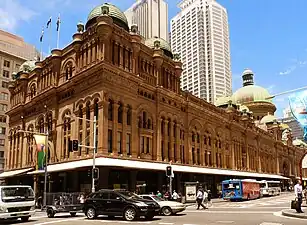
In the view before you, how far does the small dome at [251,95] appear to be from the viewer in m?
104

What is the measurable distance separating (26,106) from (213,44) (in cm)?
11989

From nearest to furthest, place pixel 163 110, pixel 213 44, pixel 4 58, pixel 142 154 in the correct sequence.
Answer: pixel 142 154, pixel 163 110, pixel 4 58, pixel 213 44

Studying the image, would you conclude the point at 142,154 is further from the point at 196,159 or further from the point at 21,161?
the point at 21,161

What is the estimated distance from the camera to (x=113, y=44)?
4169 centimetres

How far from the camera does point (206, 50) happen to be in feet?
523

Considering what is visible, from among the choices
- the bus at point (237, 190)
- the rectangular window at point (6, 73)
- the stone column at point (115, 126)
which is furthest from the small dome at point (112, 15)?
the rectangular window at point (6, 73)

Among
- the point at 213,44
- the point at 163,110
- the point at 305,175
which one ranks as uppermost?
the point at 213,44

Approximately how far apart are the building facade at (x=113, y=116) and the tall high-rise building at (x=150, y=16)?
90469 mm

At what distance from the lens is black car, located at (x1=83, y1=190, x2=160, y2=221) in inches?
803

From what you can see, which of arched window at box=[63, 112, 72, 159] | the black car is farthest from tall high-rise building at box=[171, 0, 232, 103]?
the black car

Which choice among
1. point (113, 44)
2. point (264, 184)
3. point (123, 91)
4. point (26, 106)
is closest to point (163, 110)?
point (123, 91)

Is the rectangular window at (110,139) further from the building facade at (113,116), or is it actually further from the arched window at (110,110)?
the arched window at (110,110)

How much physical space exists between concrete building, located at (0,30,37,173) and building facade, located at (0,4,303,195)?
25.3m

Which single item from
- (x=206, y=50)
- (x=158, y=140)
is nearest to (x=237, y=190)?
(x=158, y=140)
